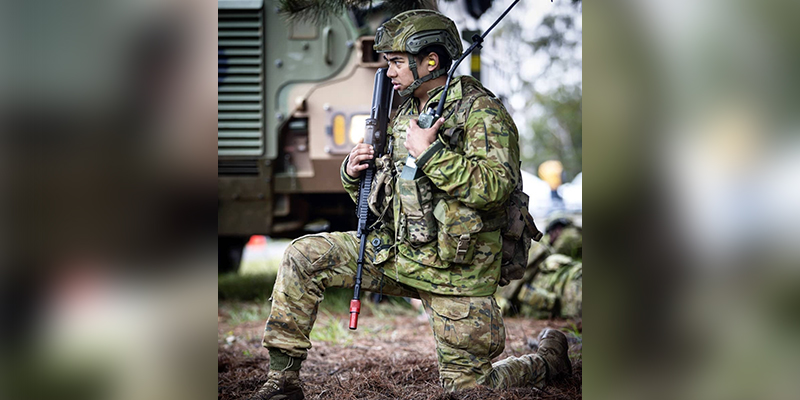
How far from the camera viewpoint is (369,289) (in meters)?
3.17

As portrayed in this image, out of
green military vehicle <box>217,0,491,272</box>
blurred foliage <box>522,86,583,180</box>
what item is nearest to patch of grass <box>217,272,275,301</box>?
green military vehicle <box>217,0,491,272</box>

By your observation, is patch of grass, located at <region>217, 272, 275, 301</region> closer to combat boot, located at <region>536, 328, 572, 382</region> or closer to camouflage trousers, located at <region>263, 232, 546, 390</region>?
camouflage trousers, located at <region>263, 232, 546, 390</region>

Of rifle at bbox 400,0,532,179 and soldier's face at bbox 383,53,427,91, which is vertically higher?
soldier's face at bbox 383,53,427,91

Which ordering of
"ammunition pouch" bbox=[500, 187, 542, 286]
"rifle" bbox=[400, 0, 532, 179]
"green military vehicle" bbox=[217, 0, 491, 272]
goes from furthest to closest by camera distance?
1. "green military vehicle" bbox=[217, 0, 491, 272]
2. "ammunition pouch" bbox=[500, 187, 542, 286]
3. "rifle" bbox=[400, 0, 532, 179]

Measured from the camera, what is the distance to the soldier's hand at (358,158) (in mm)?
3113

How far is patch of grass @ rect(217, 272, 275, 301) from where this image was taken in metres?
6.64

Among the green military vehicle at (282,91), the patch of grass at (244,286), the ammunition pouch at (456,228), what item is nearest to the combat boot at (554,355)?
the ammunition pouch at (456,228)

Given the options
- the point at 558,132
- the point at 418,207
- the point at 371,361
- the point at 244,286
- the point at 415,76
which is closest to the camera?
the point at 418,207

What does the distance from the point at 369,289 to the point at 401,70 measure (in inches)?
36.4

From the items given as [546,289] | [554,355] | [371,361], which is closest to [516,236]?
[554,355]

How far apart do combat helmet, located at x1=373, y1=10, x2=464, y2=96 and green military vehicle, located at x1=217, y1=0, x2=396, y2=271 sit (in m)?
2.07

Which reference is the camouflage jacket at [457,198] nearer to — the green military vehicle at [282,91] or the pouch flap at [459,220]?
the pouch flap at [459,220]

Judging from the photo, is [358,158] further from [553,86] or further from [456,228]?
[553,86]
